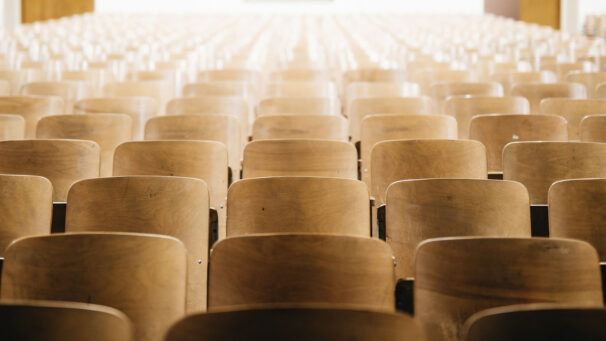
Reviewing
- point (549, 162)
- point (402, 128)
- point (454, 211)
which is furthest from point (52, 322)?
point (402, 128)

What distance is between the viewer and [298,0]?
563 inches

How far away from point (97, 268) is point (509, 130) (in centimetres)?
154

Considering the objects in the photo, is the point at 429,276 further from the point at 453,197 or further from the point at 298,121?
the point at 298,121

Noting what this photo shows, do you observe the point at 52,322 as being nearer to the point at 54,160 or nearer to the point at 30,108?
the point at 54,160

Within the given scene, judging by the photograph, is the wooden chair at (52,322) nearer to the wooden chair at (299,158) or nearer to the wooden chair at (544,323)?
the wooden chair at (544,323)

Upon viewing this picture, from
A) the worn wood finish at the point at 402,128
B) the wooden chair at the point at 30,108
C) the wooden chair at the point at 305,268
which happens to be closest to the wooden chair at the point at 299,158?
the worn wood finish at the point at 402,128

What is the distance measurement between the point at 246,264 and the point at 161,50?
14.8 ft

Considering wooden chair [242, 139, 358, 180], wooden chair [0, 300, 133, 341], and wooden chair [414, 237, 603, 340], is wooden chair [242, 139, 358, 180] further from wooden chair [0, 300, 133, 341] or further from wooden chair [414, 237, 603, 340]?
wooden chair [0, 300, 133, 341]

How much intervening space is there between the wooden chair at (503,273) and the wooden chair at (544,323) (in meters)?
0.23

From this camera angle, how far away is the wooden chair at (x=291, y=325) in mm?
793

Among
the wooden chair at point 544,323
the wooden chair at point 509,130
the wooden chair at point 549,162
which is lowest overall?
the wooden chair at point 544,323

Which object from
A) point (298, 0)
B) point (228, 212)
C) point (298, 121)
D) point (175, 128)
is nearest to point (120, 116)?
point (175, 128)

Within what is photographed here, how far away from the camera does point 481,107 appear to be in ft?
8.35

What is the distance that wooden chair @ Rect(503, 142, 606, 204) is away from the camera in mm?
1757
